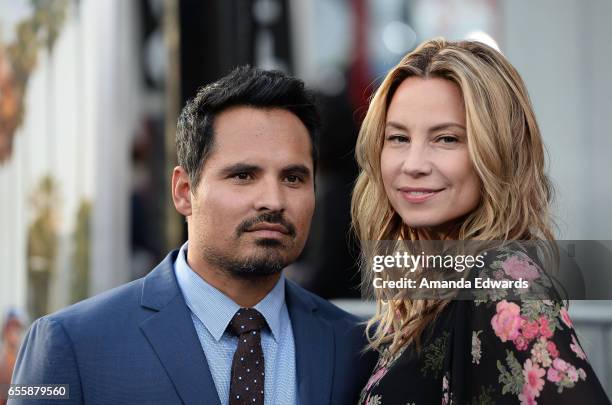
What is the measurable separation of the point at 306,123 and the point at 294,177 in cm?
22

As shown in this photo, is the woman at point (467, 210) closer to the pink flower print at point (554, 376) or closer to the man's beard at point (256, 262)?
the pink flower print at point (554, 376)

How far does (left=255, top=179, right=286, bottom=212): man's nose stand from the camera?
2736 mm

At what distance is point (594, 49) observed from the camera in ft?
17.6

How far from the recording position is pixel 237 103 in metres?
2.92

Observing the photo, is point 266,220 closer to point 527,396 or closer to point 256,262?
point 256,262

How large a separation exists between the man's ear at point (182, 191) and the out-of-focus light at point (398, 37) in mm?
3488

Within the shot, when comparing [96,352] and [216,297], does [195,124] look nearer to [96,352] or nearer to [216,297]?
[216,297]

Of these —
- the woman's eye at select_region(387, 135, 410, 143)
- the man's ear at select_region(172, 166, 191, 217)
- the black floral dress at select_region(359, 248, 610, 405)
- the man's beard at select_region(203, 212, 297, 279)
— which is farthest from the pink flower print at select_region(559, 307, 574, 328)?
the man's ear at select_region(172, 166, 191, 217)

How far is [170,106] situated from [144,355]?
13.1 feet

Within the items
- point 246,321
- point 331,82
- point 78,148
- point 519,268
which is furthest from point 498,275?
point 331,82

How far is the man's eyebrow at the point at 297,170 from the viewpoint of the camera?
9.28 ft

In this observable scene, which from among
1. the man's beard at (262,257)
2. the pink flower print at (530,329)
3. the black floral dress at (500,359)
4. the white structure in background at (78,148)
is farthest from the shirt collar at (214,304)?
the white structure in background at (78,148)

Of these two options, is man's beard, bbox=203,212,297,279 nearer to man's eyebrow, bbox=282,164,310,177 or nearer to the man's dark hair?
man's eyebrow, bbox=282,164,310,177

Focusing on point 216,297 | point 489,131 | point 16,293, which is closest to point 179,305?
point 216,297
